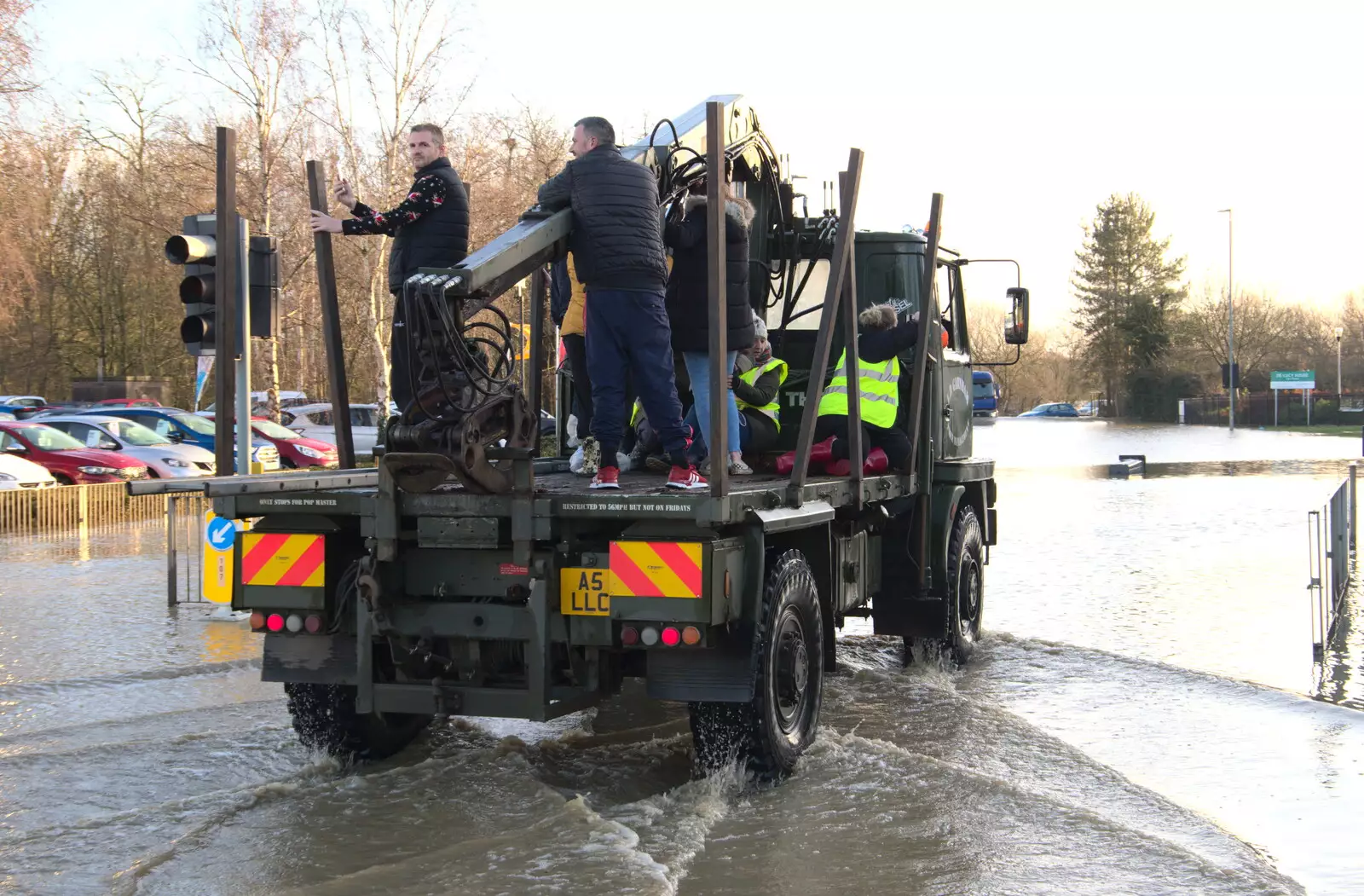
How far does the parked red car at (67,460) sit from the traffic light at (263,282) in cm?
1463

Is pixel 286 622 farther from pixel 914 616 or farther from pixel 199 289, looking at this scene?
pixel 914 616

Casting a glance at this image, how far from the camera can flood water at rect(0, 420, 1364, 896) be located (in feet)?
17.1

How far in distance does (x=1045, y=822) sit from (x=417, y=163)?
4265mm

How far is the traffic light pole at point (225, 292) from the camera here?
8477 millimetres

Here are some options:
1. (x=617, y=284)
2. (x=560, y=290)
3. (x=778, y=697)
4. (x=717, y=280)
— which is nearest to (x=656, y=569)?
(x=778, y=697)

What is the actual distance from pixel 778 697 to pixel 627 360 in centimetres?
174

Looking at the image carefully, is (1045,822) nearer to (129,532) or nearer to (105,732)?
(105,732)

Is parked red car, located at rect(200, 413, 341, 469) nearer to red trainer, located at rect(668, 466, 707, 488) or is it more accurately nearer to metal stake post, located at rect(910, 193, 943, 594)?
metal stake post, located at rect(910, 193, 943, 594)

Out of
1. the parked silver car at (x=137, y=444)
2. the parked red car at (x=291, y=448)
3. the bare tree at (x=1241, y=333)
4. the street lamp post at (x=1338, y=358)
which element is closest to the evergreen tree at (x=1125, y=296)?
the bare tree at (x=1241, y=333)

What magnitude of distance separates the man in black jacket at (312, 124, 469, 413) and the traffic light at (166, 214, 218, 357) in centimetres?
261

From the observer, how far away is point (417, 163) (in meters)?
6.83

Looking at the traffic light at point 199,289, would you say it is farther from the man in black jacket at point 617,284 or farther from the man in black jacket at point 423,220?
the man in black jacket at point 617,284

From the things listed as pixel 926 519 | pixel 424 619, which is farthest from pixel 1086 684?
pixel 424 619

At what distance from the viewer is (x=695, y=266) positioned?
7113 millimetres
